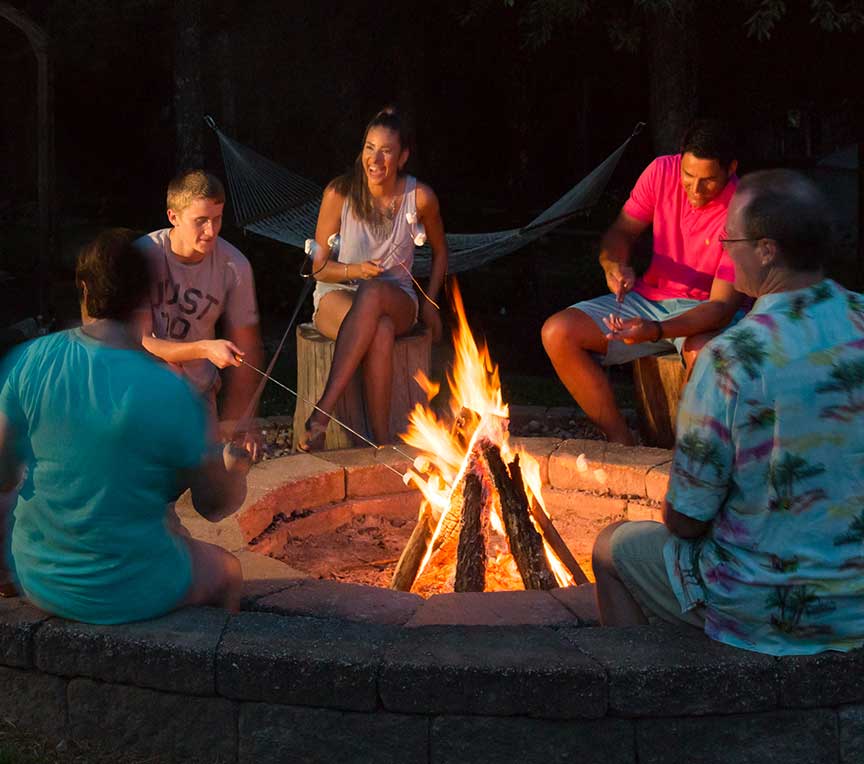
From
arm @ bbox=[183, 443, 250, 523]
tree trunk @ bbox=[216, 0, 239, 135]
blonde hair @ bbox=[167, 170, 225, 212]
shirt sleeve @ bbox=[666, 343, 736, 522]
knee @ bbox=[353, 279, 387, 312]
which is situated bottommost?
arm @ bbox=[183, 443, 250, 523]

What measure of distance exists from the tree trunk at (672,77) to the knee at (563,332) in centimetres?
380

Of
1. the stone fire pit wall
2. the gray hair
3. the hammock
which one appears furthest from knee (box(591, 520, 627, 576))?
the hammock

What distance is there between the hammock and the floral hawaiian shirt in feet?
15.7

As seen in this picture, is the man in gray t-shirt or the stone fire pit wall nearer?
the stone fire pit wall

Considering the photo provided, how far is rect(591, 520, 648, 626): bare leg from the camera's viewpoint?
3.39 meters

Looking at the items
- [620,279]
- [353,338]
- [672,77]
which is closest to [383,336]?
[353,338]

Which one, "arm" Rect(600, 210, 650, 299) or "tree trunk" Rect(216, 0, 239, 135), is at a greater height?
"tree trunk" Rect(216, 0, 239, 135)

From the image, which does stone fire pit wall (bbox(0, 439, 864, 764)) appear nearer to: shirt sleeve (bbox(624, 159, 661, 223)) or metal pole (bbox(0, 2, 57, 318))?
shirt sleeve (bbox(624, 159, 661, 223))

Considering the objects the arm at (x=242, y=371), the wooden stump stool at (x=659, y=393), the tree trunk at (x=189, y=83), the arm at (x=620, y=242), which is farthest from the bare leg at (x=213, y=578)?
the tree trunk at (x=189, y=83)

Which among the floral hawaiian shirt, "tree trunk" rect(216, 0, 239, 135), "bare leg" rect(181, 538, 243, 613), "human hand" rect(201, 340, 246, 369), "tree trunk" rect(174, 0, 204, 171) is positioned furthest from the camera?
"tree trunk" rect(216, 0, 239, 135)

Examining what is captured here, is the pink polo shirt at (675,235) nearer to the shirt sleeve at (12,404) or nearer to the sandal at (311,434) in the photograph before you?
the sandal at (311,434)

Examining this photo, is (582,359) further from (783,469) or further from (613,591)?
(783,469)

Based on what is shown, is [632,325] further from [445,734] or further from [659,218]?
[445,734]

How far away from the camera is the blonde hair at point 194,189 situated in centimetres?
489
